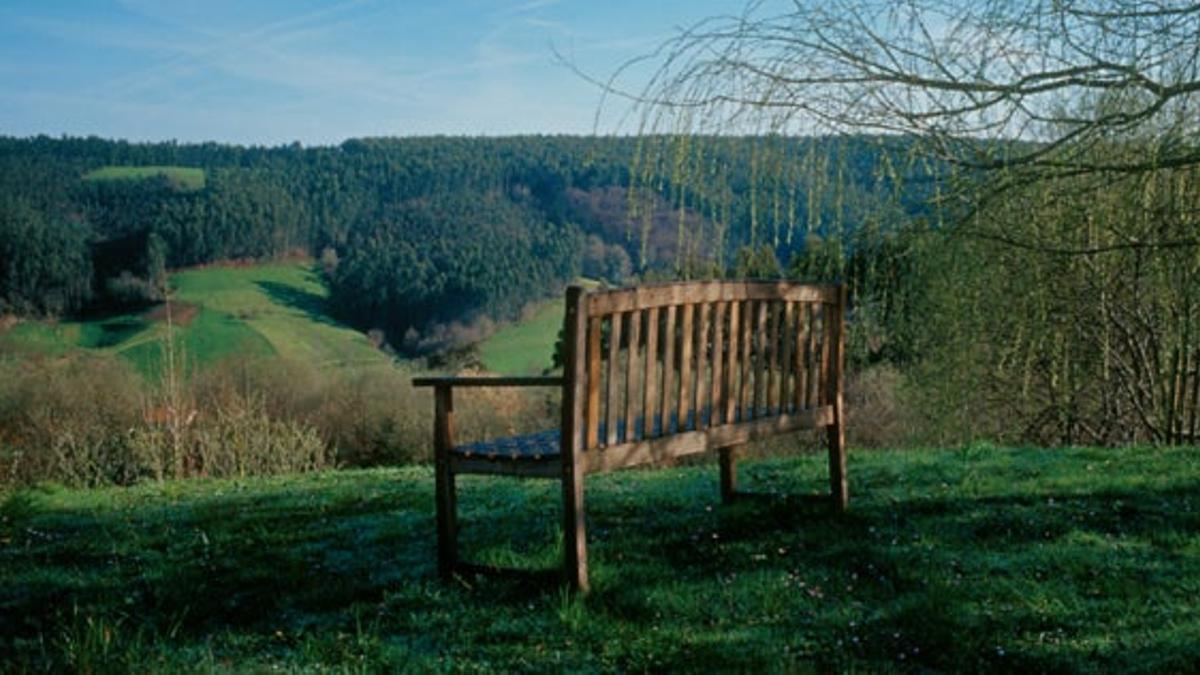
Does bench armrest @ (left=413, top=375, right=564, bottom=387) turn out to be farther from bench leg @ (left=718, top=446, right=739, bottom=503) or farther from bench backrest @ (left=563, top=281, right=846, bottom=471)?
bench leg @ (left=718, top=446, right=739, bottom=503)

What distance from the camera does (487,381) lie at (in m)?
5.26

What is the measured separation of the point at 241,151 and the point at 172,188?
23.5 feet

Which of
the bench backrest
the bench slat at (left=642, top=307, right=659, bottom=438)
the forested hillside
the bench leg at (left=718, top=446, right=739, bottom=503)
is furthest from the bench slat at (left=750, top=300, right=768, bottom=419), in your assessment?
the forested hillside

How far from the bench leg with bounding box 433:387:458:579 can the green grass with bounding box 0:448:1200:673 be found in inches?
5.8

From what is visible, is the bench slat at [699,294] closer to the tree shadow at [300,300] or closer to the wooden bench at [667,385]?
the wooden bench at [667,385]

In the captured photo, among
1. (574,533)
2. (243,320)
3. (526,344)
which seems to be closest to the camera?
(574,533)

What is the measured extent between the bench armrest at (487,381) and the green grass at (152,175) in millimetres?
52925

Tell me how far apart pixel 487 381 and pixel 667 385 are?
2.53 feet

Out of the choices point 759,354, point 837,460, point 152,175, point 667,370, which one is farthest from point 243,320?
point 667,370

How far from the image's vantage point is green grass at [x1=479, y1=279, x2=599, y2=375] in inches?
1844

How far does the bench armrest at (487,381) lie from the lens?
5242mm

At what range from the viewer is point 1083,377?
10.1 m

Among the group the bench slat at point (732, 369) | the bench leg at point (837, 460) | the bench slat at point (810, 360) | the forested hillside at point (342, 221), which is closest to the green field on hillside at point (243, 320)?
the forested hillside at point (342, 221)

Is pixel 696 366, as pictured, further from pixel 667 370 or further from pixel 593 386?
pixel 593 386
